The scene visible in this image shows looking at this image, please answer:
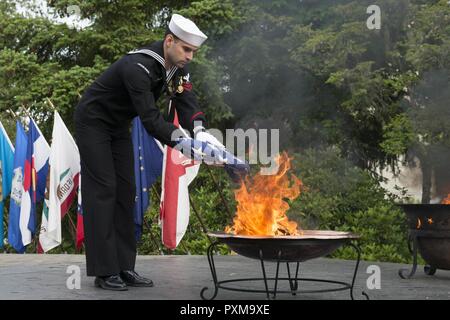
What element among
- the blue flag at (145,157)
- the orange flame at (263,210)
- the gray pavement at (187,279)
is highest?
the blue flag at (145,157)

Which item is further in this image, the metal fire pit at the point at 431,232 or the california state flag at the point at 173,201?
the california state flag at the point at 173,201

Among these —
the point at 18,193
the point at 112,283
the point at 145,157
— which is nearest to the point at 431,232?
the point at 112,283

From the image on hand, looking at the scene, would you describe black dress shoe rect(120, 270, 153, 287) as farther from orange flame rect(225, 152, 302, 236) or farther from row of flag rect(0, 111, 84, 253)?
row of flag rect(0, 111, 84, 253)

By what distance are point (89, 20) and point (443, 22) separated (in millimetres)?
6451

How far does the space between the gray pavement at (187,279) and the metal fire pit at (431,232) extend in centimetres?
17

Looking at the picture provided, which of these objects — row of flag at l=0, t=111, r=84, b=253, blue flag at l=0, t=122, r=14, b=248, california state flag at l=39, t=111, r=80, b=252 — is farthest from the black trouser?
blue flag at l=0, t=122, r=14, b=248

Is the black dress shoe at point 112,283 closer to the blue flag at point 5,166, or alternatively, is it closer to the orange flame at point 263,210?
the orange flame at point 263,210

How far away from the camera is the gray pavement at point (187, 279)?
4680 millimetres

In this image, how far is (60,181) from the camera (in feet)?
31.2

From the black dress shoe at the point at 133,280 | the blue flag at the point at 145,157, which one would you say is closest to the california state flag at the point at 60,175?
the blue flag at the point at 145,157

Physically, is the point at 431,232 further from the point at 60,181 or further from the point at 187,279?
the point at 60,181

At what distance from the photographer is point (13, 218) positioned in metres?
10.2

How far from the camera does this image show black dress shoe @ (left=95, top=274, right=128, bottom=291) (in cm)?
484
